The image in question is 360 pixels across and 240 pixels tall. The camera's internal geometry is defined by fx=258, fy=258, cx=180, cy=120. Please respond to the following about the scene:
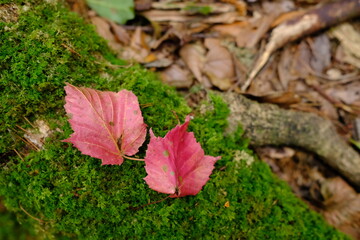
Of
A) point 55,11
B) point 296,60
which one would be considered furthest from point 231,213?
point 296,60

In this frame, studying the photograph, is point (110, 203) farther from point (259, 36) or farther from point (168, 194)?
point (259, 36)

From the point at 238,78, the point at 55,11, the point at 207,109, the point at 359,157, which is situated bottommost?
the point at 359,157

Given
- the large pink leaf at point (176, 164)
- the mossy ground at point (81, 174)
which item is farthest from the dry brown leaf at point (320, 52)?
the large pink leaf at point (176, 164)

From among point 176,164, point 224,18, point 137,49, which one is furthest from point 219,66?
point 176,164

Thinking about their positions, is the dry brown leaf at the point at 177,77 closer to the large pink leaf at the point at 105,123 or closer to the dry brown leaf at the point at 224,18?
the dry brown leaf at the point at 224,18

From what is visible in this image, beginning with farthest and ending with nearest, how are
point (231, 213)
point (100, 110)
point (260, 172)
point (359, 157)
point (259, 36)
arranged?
point (259, 36) → point (359, 157) → point (260, 172) → point (231, 213) → point (100, 110)
